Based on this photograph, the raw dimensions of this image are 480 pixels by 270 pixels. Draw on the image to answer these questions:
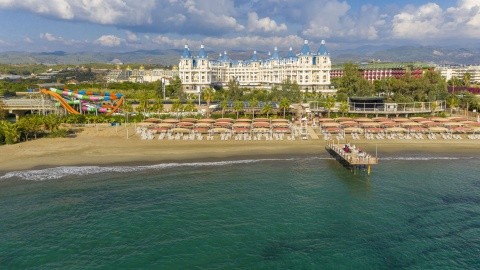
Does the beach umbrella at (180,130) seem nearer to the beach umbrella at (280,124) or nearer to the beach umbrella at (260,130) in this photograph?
the beach umbrella at (260,130)

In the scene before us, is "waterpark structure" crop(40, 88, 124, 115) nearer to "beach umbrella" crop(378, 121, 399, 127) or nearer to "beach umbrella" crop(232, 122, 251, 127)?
"beach umbrella" crop(232, 122, 251, 127)

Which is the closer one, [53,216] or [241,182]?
[53,216]

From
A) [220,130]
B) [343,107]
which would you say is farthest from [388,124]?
[220,130]

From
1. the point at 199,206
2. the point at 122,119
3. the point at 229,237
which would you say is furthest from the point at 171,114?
the point at 229,237

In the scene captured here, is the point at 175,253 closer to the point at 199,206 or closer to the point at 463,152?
the point at 199,206

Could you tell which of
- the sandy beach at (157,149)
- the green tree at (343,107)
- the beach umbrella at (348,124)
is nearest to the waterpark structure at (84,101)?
the sandy beach at (157,149)

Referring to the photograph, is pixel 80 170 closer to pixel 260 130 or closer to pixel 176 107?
pixel 260 130
